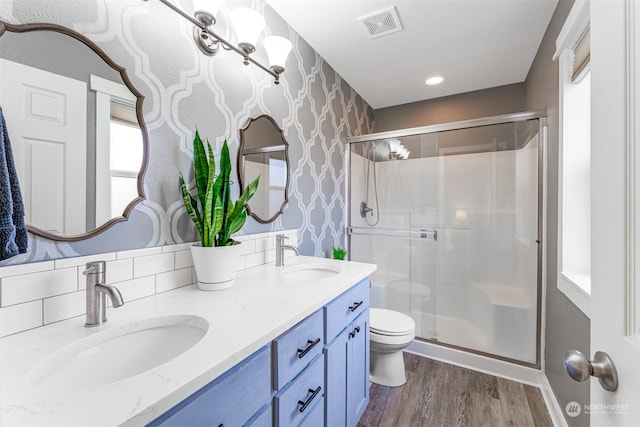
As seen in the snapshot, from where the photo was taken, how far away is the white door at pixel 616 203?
0.41 m

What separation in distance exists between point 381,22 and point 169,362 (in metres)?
2.08

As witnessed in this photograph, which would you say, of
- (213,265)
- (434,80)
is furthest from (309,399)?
(434,80)

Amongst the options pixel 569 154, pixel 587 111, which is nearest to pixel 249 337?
pixel 569 154

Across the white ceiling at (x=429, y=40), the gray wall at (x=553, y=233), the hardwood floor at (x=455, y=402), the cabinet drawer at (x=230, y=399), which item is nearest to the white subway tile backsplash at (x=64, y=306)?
the cabinet drawer at (x=230, y=399)

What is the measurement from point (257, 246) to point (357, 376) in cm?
86

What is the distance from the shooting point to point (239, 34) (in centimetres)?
130

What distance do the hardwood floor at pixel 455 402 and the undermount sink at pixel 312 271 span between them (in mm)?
844

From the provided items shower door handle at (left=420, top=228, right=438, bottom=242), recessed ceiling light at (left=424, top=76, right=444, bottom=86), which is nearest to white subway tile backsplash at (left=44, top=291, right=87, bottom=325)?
shower door handle at (left=420, top=228, right=438, bottom=242)

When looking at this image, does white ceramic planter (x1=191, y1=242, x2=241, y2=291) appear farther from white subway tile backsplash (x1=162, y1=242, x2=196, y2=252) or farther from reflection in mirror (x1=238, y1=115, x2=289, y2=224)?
reflection in mirror (x1=238, y1=115, x2=289, y2=224)

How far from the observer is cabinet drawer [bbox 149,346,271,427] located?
54 cm

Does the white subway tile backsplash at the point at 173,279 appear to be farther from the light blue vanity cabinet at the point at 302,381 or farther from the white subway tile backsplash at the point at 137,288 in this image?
the light blue vanity cabinet at the point at 302,381

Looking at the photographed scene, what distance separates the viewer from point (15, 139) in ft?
2.41

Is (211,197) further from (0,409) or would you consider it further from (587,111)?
(587,111)

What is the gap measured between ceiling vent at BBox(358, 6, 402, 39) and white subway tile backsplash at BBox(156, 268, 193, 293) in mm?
1805
